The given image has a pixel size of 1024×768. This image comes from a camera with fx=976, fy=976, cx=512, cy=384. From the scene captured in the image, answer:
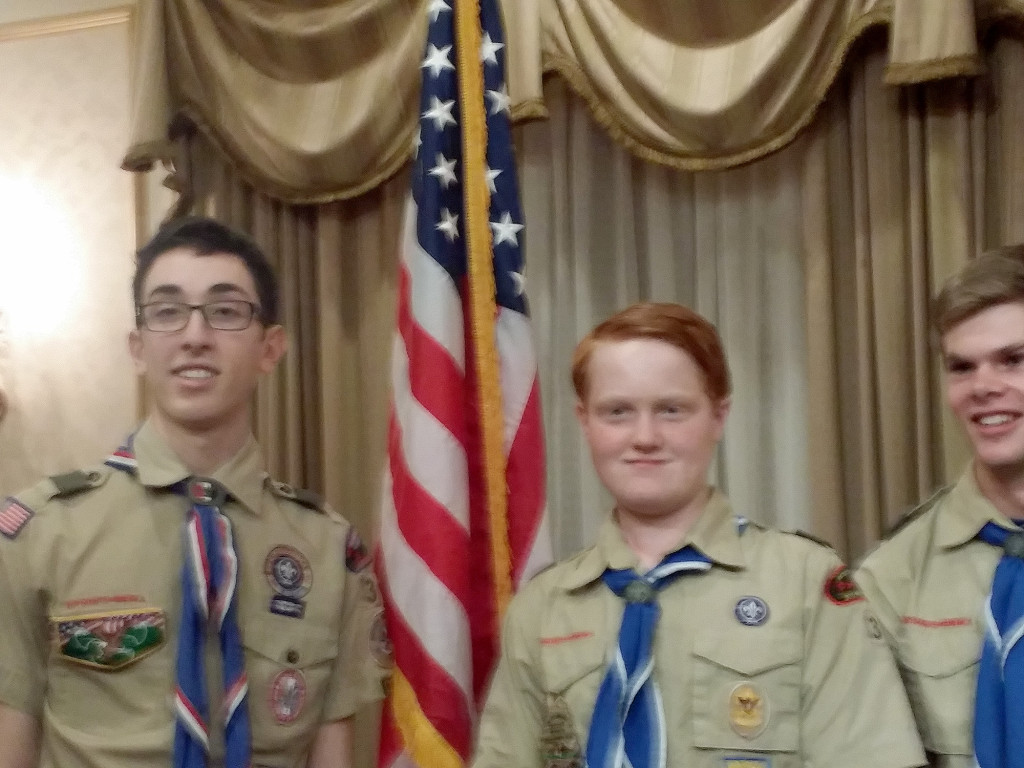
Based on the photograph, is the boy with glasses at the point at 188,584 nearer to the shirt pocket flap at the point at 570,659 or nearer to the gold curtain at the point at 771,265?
the shirt pocket flap at the point at 570,659

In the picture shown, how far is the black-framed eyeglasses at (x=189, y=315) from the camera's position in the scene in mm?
1351

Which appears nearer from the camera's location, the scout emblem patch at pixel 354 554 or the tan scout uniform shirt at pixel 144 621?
the tan scout uniform shirt at pixel 144 621

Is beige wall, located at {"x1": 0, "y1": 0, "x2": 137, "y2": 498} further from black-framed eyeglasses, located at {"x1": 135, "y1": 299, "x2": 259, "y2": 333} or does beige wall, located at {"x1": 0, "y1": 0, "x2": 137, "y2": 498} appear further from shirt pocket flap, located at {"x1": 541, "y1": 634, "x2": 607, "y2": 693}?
shirt pocket flap, located at {"x1": 541, "y1": 634, "x2": 607, "y2": 693}

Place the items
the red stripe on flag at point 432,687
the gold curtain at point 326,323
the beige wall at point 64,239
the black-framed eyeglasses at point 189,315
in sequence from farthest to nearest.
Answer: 1. the beige wall at point 64,239
2. the gold curtain at point 326,323
3. the red stripe on flag at point 432,687
4. the black-framed eyeglasses at point 189,315

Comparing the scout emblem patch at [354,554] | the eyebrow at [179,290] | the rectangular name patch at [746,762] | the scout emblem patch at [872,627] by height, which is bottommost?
the rectangular name patch at [746,762]

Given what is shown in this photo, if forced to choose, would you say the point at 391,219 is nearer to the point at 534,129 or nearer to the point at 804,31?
the point at 534,129

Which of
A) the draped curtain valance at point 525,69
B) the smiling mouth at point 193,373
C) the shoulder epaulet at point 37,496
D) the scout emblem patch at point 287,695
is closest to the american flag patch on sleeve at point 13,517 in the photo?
the shoulder epaulet at point 37,496

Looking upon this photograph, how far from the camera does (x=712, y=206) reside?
225cm

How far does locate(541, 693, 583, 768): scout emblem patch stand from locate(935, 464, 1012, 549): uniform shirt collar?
541 mm

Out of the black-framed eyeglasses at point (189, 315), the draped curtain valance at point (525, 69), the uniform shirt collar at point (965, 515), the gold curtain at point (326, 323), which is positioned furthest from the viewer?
the gold curtain at point (326, 323)

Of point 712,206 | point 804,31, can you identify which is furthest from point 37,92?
point 804,31

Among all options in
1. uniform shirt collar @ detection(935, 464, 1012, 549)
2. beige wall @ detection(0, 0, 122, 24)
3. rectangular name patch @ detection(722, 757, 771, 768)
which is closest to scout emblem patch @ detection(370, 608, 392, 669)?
rectangular name patch @ detection(722, 757, 771, 768)

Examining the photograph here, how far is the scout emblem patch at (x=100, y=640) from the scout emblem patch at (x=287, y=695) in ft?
0.58

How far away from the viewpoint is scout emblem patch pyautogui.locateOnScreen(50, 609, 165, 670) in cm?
126
